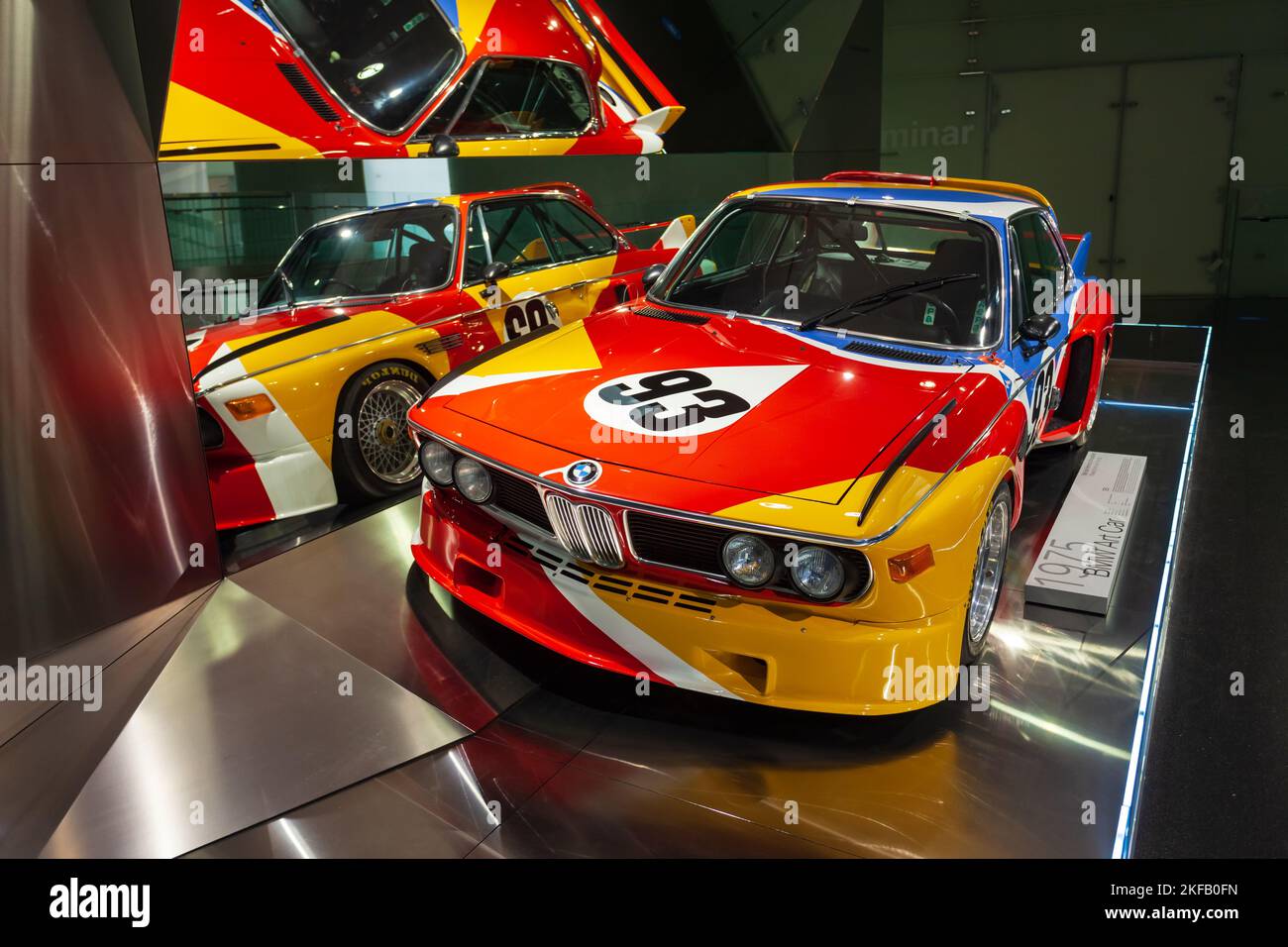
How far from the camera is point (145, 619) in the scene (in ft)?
9.42

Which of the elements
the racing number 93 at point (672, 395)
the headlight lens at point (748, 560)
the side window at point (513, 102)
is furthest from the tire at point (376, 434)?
the headlight lens at point (748, 560)

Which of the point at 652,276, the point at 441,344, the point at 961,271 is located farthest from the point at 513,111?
the point at 961,271

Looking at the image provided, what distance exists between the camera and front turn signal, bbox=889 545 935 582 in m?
2.25

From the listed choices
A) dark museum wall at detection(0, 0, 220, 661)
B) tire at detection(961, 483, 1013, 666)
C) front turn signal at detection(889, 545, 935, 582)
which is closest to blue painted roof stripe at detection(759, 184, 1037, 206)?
tire at detection(961, 483, 1013, 666)

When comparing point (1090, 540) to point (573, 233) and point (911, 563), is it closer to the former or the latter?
point (911, 563)

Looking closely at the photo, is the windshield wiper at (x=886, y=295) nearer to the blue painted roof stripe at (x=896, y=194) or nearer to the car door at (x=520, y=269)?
the blue painted roof stripe at (x=896, y=194)

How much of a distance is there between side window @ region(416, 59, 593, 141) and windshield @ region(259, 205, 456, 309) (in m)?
0.51

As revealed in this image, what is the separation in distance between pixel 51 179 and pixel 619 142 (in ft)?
13.1

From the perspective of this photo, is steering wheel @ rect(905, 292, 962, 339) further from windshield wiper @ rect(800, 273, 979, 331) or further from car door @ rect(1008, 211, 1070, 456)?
car door @ rect(1008, 211, 1070, 456)

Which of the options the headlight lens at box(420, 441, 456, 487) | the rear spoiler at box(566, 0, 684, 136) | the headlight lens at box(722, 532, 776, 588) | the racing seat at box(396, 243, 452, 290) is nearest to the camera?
the headlight lens at box(722, 532, 776, 588)

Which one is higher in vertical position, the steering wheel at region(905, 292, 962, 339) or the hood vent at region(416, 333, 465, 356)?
the steering wheel at region(905, 292, 962, 339)

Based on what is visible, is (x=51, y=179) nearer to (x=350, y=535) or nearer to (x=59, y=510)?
(x=59, y=510)

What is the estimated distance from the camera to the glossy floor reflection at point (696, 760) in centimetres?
217

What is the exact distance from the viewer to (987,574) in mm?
2914
